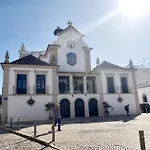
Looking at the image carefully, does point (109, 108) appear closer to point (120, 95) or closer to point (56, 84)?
point (120, 95)

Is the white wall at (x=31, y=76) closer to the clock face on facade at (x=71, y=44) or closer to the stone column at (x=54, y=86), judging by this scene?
the stone column at (x=54, y=86)

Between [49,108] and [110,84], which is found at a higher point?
[110,84]

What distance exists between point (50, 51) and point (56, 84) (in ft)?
22.4

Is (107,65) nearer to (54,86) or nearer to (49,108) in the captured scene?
(54,86)

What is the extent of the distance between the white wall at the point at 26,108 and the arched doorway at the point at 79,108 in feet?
13.4

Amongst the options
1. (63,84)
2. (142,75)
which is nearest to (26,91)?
(63,84)

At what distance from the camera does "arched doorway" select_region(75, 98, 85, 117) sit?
2236cm

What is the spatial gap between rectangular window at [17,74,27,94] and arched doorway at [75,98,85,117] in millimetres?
7023

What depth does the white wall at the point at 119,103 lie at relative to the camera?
23.5 m

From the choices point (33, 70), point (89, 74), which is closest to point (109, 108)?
point (89, 74)

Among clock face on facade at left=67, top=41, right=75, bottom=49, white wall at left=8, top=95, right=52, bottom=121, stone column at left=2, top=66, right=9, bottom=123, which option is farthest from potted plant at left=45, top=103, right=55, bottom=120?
clock face on facade at left=67, top=41, right=75, bottom=49

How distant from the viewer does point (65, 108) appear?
72.1 feet

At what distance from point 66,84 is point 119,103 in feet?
26.6

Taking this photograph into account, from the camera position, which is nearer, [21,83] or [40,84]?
[21,83]
